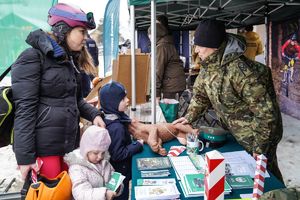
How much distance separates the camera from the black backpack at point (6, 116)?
1721 millimetres

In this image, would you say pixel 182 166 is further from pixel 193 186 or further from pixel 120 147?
pixel 120 147

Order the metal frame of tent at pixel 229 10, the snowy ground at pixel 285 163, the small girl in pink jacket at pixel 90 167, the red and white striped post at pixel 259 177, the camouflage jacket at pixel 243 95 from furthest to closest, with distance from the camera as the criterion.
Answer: the metal frame of tent at pixel 229 10
the snowy ground at pixel 285 163
the camouflage jacket at pixel 243 95
the small girl in pink jacket at pixel 90 167
the red and white striped post at pixel 259 177

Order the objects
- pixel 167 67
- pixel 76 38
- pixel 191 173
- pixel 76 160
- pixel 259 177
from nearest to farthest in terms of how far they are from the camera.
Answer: pixel 259 177, pixel 191 173, pixel 76 160, pixel 76 38, pixel 167 67

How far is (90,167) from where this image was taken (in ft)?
6.02

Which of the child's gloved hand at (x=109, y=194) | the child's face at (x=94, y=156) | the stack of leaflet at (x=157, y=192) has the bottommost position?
the child's gloved hand at (x=109, y=194)

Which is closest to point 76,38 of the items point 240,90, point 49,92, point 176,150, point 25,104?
point 49,92

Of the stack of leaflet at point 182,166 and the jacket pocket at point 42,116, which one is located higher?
the jacket pocket at point 42,116

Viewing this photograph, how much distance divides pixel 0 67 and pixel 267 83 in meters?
2.68

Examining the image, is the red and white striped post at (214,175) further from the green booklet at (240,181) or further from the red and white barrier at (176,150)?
the red and white barrier at (176,150)

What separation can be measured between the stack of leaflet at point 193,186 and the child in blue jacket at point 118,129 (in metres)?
0.63

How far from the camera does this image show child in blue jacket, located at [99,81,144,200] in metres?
2.18

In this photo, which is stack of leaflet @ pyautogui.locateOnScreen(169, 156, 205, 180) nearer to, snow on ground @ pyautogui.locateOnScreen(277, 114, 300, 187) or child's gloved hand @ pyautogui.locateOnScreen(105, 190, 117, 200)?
child's gloved hand @ pyautogui.locateOnScreen(105, 190, 117, 200)

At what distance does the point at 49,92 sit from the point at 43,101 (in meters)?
0.07

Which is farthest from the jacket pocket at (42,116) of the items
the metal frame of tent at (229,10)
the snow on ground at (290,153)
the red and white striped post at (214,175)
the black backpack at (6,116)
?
the snow on ground at (290,153)
